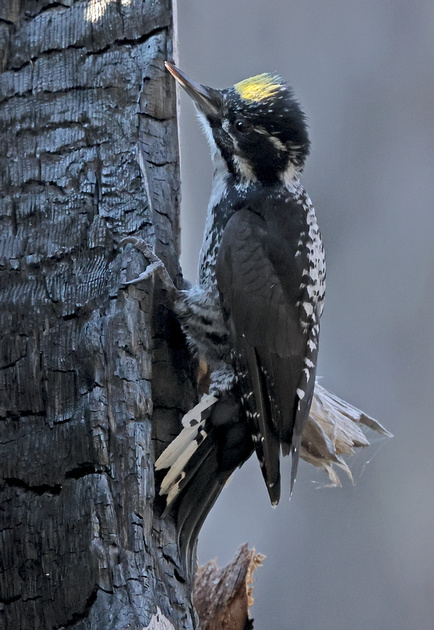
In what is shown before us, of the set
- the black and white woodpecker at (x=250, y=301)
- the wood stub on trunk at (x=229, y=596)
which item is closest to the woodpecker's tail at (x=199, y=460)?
the black and white woodpecker at (x=250, y=301)

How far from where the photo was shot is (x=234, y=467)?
208 centimetres

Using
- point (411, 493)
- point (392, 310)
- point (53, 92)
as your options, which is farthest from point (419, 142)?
point (53, 92)

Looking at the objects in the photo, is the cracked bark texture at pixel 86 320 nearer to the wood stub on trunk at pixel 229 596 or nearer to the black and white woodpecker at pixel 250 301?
the black and white woodpecker at pixel 250 301

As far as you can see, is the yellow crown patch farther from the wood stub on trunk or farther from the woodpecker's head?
the wood stub on trunk

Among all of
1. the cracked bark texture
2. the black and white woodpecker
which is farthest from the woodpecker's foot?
the black and white woodpecker

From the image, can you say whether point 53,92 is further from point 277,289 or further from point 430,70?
point 430,70

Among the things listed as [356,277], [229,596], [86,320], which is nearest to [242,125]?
[86,320]

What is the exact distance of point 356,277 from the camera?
4.12 m

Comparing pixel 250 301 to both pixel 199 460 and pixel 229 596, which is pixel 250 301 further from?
pixel 229 596

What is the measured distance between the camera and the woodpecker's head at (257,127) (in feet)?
8.01

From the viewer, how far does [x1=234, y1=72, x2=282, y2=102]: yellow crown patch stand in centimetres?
243

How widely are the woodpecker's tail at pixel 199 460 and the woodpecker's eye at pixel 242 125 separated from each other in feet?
2.90

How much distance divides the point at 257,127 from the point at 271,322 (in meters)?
0.68

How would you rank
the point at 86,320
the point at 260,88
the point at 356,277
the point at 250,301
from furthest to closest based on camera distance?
the point at 356,277 → the point at 260,88 → the point at 250,301 → the point at 86,320
